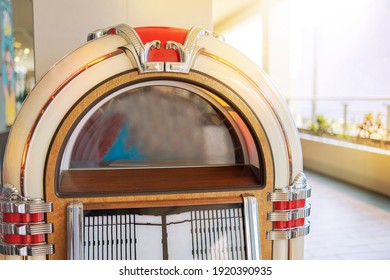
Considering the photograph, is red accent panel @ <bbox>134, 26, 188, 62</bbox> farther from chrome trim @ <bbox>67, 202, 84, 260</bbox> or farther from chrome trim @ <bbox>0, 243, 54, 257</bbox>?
chrome trim @ <bbox>0, 243, 54, 257</bbox>

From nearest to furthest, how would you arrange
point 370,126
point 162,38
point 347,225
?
point 162,38 → point 347,225 → point 370,126

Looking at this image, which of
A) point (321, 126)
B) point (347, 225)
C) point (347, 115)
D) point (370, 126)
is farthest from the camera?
point (321, 126)

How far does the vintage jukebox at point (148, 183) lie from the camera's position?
131cm

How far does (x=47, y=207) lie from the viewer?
1322 millimetres

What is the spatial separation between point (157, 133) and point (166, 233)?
0.50 meters

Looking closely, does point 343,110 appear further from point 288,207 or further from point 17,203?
point 17,203

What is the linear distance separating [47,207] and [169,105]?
654 mm

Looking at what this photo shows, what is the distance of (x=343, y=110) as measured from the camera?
5.89 m

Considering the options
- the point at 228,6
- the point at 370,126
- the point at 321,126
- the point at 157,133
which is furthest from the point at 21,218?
the point at 228,6

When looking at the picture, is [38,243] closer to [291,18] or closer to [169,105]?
[169,105]

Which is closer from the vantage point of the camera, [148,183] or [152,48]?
[152,48]

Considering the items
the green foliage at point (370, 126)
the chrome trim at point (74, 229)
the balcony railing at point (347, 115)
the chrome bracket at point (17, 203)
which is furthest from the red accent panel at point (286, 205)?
the green foliage at point (370, 126)

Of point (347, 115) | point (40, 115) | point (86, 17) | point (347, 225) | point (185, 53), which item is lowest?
point (347, 225)

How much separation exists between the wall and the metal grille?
0.89 meters
